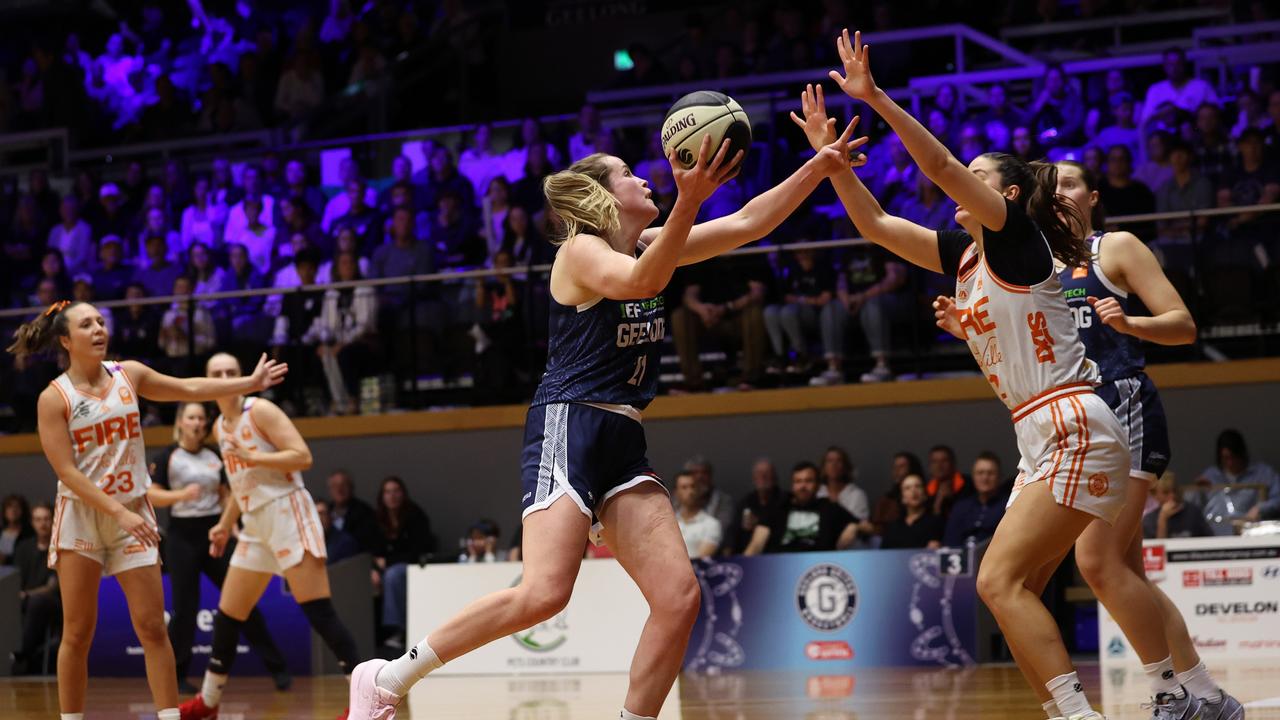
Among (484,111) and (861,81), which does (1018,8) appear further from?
(861,81)

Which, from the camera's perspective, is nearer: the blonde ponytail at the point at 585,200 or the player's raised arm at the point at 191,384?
the blonde ponytail at the point at 585,200

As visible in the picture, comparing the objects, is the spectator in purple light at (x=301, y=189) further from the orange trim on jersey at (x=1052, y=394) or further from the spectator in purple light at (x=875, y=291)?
the orange trim on jersey at (x=1052, y=394)

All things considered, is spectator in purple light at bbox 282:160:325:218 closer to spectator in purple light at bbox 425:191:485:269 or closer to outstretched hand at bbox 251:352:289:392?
spectator in purple light at bbox 425:191:485:269

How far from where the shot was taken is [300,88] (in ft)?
63.4

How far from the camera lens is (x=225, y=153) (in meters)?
17.9

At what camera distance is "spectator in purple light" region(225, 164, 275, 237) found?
16500 millimetres

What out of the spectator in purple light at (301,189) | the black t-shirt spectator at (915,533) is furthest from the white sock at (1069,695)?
the spectator in purple light at (301,189)

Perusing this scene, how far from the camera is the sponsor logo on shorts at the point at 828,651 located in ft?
36.6

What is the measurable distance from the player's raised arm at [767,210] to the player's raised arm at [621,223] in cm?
20

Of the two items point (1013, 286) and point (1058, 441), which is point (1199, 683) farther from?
point (1013, 286)

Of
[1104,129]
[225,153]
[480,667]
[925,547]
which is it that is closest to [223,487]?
[480,667]

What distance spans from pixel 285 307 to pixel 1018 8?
821cm

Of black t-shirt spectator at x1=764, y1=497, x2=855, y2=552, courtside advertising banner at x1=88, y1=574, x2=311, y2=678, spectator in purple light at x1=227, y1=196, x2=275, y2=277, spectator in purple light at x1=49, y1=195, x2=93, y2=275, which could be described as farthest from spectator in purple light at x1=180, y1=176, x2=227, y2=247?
black t-shirt spectator at x1=764, y1=497, x2=855, y2=552

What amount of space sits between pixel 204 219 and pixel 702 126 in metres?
13.0
